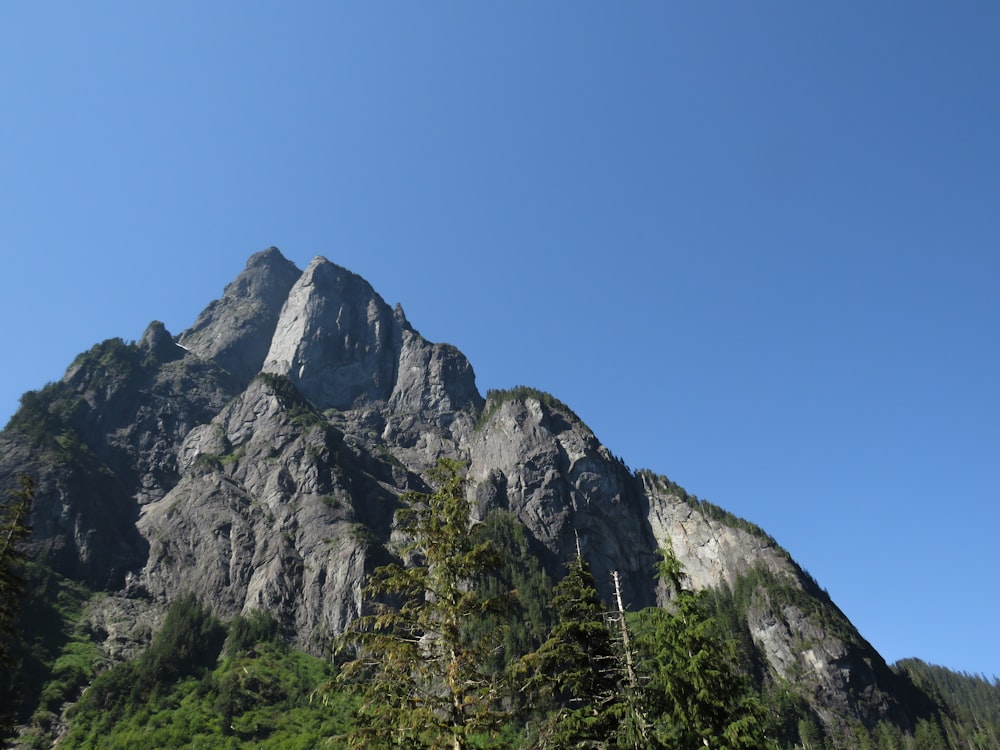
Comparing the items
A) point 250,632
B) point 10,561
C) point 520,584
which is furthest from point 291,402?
point 10,561

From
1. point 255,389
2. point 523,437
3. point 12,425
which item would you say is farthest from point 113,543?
point 523,437

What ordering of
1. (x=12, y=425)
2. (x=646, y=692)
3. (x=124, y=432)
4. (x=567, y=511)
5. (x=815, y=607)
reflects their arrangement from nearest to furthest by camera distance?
(x=646, y=692), (x=815, y=607), (x=12, y=425), (x=567, y=511), (x=124, y=432)

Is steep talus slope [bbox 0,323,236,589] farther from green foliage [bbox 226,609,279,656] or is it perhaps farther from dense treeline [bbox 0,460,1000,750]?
green foliage [bbox 226,609,279,656]

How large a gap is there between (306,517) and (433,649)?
12945cm

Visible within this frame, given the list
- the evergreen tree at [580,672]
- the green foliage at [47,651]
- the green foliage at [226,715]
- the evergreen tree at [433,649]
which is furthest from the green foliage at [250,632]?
the evergreen tree at [433,649]

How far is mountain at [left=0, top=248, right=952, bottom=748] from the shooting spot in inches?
4739

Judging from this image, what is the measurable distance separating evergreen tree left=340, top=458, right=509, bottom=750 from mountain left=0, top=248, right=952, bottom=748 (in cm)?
10124

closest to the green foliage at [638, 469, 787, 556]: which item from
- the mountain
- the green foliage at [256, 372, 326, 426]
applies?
the mountain

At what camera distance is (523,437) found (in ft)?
583

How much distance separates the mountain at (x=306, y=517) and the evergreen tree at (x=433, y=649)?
10124 centimetres

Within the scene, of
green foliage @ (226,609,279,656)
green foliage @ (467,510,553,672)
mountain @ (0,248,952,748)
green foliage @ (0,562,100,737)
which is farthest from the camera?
mountain @ (0,248,952,748)

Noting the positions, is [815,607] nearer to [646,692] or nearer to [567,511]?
[567,511]

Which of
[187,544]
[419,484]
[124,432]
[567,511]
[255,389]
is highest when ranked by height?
[255,389]

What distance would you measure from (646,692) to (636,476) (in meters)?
168
